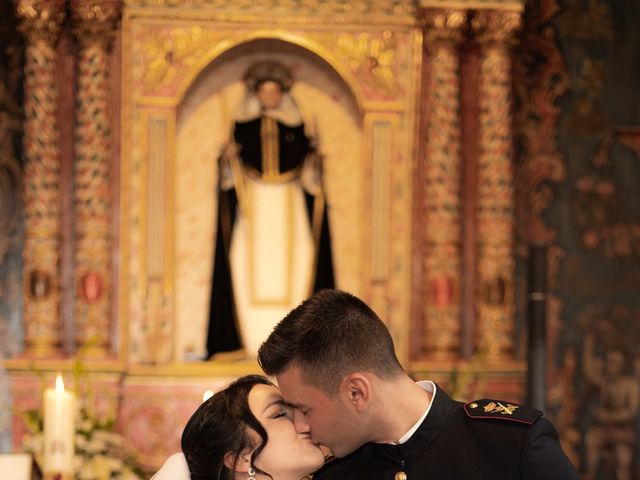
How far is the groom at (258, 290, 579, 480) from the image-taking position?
2930mm

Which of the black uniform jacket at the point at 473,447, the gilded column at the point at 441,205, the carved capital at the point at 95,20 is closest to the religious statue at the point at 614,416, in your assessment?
the gilded column at the point at 441,205

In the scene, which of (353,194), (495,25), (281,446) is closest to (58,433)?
(281,446)

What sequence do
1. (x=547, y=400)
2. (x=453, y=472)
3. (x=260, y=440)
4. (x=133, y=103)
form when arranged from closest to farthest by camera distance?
(x=453, y=472), (x=260, y=440), (x=133, y=103), (x=547, y=400)

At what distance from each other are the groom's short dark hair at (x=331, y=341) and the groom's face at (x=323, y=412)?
0.03 metres

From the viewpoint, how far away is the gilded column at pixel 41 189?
25.1ft

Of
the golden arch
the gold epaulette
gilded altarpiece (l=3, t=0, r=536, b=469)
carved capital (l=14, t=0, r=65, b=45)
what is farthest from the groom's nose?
carved capital (l=14, t=0, r=65, b=45)

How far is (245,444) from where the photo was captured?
3229mm

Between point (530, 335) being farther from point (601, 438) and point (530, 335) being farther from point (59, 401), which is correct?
point (59, 401)

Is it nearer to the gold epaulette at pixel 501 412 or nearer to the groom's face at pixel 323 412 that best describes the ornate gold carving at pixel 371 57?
the gold epaulette at pixel 501 412

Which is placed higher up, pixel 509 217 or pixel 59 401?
pixel 509 217

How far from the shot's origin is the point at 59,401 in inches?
135

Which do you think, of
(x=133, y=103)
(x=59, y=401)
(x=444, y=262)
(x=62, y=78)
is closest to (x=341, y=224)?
(x=444, y=262)

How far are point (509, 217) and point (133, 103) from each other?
2.75 m

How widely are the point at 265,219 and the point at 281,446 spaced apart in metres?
4.95
